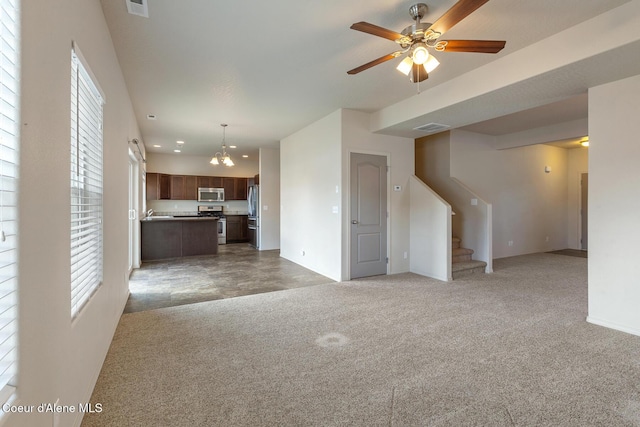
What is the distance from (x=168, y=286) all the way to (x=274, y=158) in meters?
4.65

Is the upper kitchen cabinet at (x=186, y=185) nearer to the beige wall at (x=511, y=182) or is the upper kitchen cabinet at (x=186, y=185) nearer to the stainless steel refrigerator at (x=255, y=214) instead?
the stainless steel refrigerator at (x=255, y=214)

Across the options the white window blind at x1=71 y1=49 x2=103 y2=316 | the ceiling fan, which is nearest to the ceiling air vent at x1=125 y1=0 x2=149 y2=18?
the white window blind at x1=71 y1=49 x2=103 y2=316

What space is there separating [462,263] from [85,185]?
565cm

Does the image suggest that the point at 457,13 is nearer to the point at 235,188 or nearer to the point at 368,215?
the point at 368,215

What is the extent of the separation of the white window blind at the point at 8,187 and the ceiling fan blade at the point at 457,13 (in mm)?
2186

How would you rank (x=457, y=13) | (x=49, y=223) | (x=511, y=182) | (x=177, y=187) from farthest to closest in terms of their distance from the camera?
(x=177, y=187) < (x=511, y=182) < (x=457, y=13) < (x=49, y=223)

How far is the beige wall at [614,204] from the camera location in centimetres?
284

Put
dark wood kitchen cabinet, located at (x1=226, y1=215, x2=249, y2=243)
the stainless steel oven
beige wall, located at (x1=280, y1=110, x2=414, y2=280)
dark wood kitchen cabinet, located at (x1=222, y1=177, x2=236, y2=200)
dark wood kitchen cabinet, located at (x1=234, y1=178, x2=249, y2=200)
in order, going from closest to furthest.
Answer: beige wall, located at (x1=280, y1=110, x2=414, y2=280) → the stainless steel oven → dark wood kitchen cabinet, located at (x1=226, y1=215, x2=249, y2=243) → dark wood kitchen cabinet, located at (x1=222, y1=177, x2=236, y2=200) → dark wood kitchen cabinet, located at (x1=234, y1=178, x2=249, y2=200)

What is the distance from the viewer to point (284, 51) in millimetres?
3006

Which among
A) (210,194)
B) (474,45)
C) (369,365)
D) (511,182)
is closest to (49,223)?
(369,365)

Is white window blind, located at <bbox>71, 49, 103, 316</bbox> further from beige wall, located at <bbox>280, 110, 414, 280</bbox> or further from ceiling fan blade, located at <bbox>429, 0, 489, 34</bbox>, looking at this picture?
beige wall, located at <bbox>280, 110, 414, 280</bbox>

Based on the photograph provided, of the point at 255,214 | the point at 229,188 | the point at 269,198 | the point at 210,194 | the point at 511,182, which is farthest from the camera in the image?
the point at 229,188

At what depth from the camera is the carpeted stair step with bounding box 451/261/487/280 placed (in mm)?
5137

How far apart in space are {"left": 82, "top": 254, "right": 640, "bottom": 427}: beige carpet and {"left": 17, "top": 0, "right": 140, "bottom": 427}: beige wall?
1.58 ft
